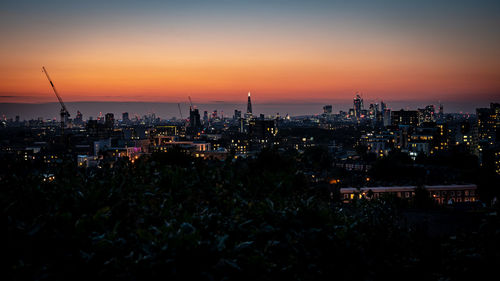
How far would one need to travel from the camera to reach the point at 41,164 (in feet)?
24.4

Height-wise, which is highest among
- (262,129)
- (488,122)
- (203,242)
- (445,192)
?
(203,242)

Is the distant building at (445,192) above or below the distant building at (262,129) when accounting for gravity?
below

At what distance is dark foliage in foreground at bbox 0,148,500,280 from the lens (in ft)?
11.5

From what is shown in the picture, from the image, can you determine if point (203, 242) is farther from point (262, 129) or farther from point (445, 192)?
point (262, 129)

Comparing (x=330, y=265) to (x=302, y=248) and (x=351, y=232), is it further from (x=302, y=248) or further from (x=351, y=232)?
(x=351, y=232)

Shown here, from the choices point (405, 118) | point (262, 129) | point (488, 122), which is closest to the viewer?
point (488, 122)

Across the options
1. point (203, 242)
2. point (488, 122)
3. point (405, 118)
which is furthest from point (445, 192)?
point (405, 118)

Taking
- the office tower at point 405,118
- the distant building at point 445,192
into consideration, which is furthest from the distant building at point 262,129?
the distant building at point 445,192

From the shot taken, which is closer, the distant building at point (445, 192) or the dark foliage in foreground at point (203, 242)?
the dark foliage in foreground at point (203, 242)

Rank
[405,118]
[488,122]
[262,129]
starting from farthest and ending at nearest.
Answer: [405,118], [262,129], [488,122]

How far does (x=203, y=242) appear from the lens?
361 centimetres

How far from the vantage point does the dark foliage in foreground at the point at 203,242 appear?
138 inches

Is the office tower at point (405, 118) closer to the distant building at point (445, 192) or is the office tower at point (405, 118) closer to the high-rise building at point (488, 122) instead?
the high-rise building at point (488, 122)

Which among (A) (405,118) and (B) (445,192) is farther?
(A) (405,118)
